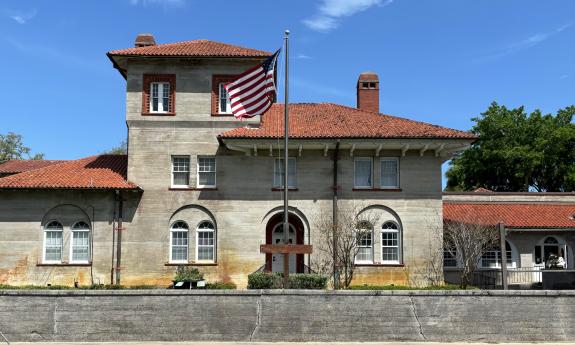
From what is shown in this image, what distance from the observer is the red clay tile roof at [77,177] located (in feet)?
80.4

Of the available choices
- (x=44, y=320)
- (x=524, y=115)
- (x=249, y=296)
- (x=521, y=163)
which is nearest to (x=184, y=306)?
(x=249, y=296)

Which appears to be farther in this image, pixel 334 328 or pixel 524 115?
pixel 524 115

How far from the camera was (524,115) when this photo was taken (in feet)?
175

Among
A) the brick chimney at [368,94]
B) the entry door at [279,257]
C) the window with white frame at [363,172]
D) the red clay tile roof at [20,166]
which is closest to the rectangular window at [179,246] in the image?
the entry door at [279,257]

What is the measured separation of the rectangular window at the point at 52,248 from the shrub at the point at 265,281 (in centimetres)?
1026

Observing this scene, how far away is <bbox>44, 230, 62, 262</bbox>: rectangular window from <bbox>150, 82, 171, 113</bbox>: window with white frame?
7420 mm

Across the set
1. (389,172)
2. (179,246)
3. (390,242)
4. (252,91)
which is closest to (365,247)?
(390,242)

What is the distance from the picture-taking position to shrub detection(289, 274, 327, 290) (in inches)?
768

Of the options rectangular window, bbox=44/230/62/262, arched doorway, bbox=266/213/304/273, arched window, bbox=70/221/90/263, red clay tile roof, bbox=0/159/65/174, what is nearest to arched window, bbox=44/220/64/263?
rectangular window, bbox=44/230/62/262

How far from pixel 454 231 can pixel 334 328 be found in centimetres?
1033

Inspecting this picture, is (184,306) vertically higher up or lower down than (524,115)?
lower down

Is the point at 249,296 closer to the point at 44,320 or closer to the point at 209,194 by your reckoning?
the point at 44,320

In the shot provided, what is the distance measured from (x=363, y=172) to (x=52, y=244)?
48.9 feet

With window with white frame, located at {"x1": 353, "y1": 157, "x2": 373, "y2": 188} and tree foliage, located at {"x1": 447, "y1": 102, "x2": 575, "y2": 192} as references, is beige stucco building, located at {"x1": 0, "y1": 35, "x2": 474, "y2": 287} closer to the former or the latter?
window with white frame, located at {"x1": 353, "y1": 157, "x2": 373, "y2": 188}
